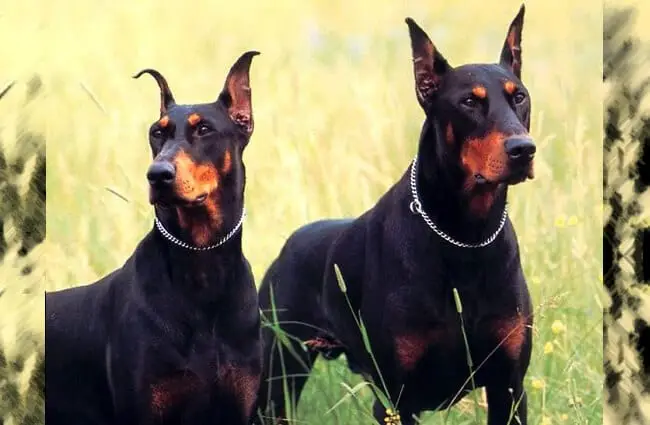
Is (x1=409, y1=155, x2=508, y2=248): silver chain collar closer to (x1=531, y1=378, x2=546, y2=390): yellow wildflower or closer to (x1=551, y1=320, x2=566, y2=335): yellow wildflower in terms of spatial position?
(x1=551, y1=320, x2=566, y2=335): yellow wildflower

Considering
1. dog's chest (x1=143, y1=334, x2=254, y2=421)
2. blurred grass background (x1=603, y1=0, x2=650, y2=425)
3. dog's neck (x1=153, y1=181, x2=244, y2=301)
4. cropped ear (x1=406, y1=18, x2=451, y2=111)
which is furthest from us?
cropped ear (x1=406, y1=18, x2=451, y2=111)

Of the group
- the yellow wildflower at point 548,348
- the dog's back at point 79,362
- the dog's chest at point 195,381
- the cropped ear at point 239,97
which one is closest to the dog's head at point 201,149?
the cropped ear at point 239,97

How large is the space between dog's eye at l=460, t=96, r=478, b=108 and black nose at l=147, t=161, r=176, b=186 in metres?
1.02

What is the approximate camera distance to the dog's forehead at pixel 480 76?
11.9 feet

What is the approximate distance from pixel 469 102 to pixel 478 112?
6 centimetres

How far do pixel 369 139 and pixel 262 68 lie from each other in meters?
0.51

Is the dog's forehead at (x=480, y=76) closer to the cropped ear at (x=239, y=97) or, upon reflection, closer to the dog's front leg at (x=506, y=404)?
the cropped ear at (x=239, y=97)

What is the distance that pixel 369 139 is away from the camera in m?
4.19

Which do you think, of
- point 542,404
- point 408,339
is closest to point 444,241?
point 408,339

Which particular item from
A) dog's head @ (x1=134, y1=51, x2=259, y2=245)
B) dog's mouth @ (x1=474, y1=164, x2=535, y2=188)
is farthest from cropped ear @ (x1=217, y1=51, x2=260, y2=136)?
dog's mouth @ (x1=474, y1=164, x2=535, y2=188)

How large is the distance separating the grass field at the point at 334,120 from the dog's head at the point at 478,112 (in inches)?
8.8

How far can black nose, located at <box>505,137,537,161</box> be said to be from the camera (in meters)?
3.35

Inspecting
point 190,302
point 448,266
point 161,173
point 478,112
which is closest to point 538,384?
point 448,266

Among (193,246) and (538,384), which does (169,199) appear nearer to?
(193,246)
